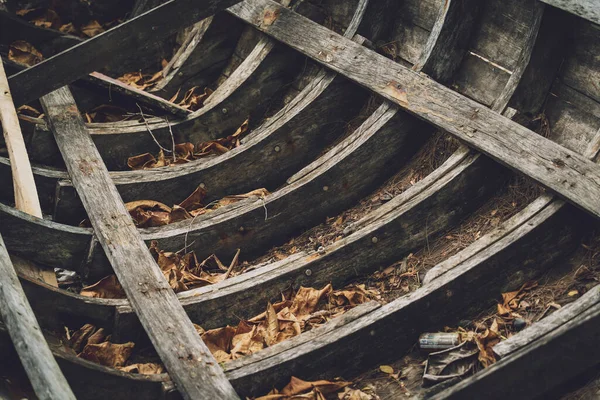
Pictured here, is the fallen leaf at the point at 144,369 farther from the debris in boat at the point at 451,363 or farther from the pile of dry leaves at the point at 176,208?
the debris in boat at the point at 451,363

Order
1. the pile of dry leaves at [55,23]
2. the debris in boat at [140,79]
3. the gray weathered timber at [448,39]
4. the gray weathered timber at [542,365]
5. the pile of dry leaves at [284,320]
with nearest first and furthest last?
the gray weathered timber at [542,365]
the pile of dry leaves at [284,320]
the gray weathered timber at [448,39]
the debris in boat at [140,79]
the pile of dry leaves at [55,23]

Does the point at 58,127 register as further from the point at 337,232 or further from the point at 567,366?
the point at 567,366

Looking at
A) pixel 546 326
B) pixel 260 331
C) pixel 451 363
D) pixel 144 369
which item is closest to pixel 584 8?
Answer: pixel 546 326

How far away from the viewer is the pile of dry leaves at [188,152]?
5198 mm

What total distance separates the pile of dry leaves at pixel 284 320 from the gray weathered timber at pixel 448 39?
1.35 meters

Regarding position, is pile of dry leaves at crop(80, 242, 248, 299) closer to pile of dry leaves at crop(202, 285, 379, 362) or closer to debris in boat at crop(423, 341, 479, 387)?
pile of dry leaves at crop(202, 285, 379, 362)

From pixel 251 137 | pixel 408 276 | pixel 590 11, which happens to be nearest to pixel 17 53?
pixel 251 137

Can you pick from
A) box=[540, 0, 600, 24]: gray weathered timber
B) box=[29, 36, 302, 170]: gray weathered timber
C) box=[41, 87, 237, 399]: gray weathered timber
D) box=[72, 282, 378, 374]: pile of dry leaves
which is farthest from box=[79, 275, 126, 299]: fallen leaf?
box=[540, 0, 600, 24]: gray weathered timber

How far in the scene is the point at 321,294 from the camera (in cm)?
414

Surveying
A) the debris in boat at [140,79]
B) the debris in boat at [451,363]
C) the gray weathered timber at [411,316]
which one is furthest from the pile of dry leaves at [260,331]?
the debris in boat at [140,79]

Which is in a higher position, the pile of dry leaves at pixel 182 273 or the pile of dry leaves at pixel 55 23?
the pile of dry leaves at pixel 55 23

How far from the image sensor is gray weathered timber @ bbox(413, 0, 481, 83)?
15.1ft

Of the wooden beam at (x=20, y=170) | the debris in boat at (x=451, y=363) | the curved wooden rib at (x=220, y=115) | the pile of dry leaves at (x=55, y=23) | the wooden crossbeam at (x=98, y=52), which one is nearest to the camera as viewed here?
the debris in boat at (x=451, y=363)

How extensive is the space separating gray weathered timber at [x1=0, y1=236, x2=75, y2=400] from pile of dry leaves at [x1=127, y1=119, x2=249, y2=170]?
1927 mm
